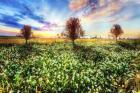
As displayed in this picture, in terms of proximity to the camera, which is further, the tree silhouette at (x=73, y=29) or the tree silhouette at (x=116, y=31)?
the tree silhouette at (x=116, y=31)

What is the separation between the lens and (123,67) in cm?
2450

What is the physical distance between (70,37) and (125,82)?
99.2 ft

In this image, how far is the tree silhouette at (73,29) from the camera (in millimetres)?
49531

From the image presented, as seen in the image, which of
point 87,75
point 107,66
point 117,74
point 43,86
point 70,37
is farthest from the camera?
point 70,37

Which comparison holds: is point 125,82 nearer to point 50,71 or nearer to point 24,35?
point 50,71

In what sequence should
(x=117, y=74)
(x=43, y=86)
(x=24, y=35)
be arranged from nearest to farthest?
1. (x=43, y=86)
2. (x=117, y=74)
3. (x=24, y=35)

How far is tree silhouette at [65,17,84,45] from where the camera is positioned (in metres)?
49.5

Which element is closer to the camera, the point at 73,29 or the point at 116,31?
the point at 73,29

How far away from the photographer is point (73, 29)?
50062 millimetres

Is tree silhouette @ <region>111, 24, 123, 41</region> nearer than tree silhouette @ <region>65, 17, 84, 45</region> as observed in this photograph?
No

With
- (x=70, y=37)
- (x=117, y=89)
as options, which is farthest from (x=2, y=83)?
(x=70, y=37)

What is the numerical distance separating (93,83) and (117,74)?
515 centimetres

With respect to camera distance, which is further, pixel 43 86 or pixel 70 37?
pixel 70 37

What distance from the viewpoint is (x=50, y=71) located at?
20.6 meters
